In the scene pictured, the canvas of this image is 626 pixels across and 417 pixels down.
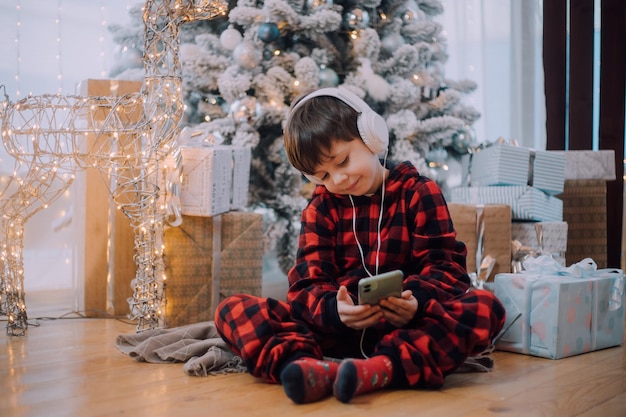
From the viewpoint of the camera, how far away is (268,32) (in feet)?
8.42

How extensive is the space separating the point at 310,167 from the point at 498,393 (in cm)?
60

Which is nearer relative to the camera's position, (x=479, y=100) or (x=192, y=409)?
(x=192, y=409)

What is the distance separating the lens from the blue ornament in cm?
257

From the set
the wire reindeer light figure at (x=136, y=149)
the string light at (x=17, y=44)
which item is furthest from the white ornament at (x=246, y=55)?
the string light at (x=17, y=44)

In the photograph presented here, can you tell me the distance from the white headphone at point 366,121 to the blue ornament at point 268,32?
3.84 feet

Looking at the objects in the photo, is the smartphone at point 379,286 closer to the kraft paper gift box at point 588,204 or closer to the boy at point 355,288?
the boy at point 355,288

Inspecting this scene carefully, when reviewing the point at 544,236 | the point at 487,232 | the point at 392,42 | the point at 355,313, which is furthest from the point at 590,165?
the point at 355,313

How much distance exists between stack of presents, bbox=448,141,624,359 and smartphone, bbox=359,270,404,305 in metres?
0.56

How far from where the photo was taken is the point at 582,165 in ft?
8.98

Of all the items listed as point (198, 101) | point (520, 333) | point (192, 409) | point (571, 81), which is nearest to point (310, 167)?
point (192, 409)

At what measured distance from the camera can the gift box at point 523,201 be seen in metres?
2.38

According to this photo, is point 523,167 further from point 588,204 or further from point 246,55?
point 246,55

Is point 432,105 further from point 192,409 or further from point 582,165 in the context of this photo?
point 192,409

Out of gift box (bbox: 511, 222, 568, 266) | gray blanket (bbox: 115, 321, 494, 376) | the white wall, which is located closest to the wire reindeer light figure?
gray blanket (bbox: 115, 321, 494, 376)
